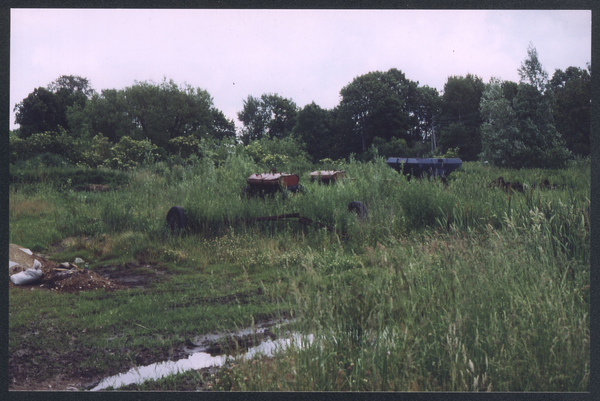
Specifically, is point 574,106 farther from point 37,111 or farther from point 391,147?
point 37,111


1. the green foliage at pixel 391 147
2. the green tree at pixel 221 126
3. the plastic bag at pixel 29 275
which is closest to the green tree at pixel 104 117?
the green tree at pixel 221 126

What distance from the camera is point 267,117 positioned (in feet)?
13.7

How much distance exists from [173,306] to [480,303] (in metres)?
2.82

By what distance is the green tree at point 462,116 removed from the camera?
3998 mm

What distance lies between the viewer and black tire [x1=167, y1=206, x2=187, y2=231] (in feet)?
20.7

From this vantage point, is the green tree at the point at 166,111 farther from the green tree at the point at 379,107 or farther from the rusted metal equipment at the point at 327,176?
the rusted metal equipment at the point at 327,176

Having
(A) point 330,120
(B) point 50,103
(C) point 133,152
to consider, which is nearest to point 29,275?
(C) point 133,152

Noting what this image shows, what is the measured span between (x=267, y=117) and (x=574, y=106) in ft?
10.3

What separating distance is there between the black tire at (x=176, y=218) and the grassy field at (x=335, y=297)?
1.88ft

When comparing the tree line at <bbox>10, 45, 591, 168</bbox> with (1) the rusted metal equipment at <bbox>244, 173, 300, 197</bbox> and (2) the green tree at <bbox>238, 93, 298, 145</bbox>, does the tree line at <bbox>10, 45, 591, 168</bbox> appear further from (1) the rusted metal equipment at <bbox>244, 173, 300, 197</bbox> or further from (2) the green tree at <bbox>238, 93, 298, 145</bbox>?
(1) the rusted metal equipment at <bbox>244, 173, 300, 197</bbox>

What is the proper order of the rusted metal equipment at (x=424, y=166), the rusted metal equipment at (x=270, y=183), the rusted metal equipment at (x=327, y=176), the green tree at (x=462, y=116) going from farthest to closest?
1. the rusted metal equipment at (x=327, y=176)
2. the rusted metal equipment at (x=270, y=183)
3. the rusted metal equipment at (x=424, y=166)
4. the green tree at (x=462, y=116)

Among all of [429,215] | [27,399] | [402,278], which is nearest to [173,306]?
[27,399]

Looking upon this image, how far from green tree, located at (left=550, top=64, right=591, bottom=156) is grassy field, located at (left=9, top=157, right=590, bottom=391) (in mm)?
248

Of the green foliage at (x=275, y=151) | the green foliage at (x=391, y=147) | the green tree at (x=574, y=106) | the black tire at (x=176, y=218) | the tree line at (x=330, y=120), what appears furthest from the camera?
the black tire at (x=176, y=218)
